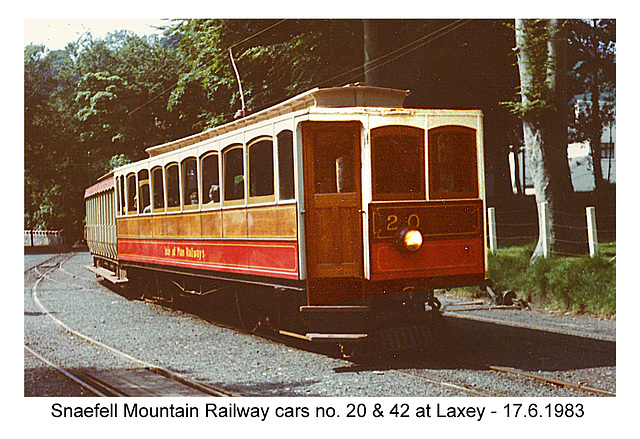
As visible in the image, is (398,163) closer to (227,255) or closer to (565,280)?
(227,255)

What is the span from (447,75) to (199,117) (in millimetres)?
6002

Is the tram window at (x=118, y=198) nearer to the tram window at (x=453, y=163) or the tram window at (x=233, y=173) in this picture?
the tram window at (x=233, y=173)

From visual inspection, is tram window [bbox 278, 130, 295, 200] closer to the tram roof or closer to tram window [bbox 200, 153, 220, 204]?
the tram roof

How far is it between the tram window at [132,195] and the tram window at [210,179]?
134 inches

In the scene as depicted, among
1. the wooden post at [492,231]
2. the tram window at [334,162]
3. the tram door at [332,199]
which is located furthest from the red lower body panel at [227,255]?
the wooden post at [492,231]

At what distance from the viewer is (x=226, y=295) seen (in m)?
10.2

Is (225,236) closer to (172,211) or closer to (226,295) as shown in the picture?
(226,295)

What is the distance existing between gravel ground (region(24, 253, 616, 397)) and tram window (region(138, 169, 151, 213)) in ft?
6.29

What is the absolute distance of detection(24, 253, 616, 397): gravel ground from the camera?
6.97 m

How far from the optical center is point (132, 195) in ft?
43.1

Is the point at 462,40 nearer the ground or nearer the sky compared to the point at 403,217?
nearer the sky

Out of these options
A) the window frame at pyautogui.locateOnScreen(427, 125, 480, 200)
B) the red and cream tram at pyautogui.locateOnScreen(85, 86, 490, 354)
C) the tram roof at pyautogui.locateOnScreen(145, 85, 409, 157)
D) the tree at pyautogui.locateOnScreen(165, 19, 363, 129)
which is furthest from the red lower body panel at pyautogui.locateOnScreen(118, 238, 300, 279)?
the tree at pyautogui.locateOnScreen(165, 19, 363, 129)

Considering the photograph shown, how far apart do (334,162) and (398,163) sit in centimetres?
71
